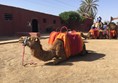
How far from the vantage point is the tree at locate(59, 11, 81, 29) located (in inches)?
1686

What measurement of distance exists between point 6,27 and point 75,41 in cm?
1633

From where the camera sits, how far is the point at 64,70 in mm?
9664

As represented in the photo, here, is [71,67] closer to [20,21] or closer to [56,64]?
[56,64]

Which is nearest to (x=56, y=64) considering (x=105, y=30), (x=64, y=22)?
(x=105, y=30)

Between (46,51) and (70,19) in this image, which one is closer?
(46,51)

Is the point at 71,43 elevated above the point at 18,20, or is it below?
below

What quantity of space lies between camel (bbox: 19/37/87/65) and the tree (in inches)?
1247

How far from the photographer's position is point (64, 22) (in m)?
43.0

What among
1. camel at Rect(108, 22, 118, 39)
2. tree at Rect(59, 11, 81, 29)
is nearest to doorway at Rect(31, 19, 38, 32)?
tree at Rect(59, 11, 81, 29)

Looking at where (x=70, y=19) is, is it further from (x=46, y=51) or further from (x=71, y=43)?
(x=46, y=51)

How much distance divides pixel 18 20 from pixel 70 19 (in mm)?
16316

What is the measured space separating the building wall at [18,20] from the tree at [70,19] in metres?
7.34

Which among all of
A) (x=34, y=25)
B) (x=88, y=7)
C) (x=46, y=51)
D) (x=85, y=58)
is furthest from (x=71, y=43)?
(x=88, y=7)

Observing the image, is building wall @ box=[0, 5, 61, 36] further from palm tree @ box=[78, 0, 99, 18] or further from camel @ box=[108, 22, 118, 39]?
palm tree @ box=[78, 0, 99, 18]
